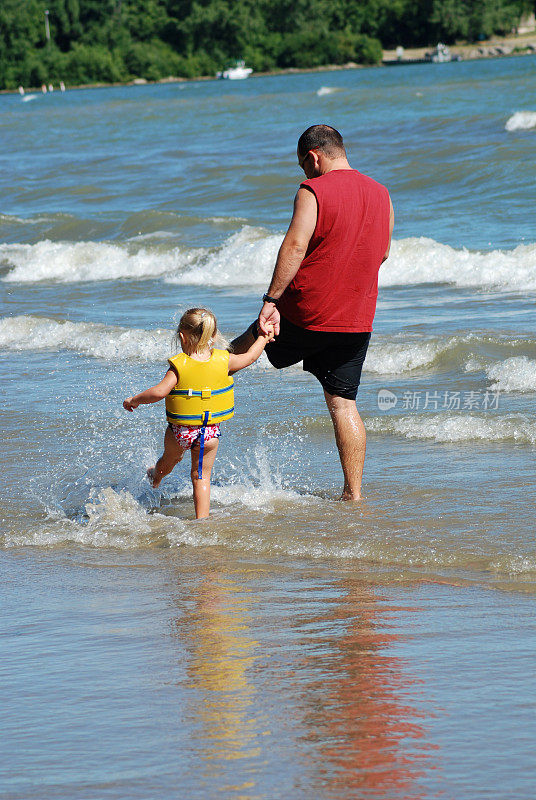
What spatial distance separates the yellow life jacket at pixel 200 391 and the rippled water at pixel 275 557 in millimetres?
508

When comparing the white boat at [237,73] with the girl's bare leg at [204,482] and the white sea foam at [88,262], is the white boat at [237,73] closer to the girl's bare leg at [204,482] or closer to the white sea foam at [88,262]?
the white sea foam at [88,262]

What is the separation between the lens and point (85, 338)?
9.28 m

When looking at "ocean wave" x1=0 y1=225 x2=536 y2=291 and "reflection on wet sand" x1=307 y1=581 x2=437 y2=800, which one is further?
"ocean wave" x1=0 y1=225 x2=536 y2=291

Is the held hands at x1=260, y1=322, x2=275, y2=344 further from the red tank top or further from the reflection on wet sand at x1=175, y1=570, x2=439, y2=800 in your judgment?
the reflection on wet sand at x1=175, y1=570, x2=439, y2=800

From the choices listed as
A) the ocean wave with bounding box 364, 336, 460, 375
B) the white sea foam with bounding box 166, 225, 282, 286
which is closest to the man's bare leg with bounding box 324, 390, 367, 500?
the ocean wave with bounding box 364, 336, 460, 375

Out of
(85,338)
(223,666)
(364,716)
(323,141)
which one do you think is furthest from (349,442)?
(85,338)

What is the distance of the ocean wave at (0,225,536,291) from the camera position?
11.2m

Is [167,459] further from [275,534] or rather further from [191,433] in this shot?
[275,534]

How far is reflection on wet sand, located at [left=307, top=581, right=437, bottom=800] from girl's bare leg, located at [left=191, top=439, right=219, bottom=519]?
4.79ft

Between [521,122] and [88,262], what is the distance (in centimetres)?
1265

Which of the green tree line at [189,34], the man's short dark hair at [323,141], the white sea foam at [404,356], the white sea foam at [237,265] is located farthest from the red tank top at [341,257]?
the green tree line at [189,34]

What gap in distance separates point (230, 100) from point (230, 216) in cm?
3636

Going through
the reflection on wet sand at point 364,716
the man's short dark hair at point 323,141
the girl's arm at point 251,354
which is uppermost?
the man's short dark hair at point 323,141

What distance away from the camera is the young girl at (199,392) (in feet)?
15.5
